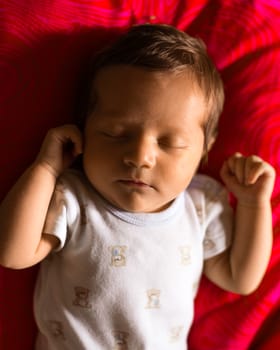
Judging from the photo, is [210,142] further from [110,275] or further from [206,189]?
[110,275]

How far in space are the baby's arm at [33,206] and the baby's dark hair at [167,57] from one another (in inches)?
4.0

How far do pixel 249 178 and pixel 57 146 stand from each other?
17.5 inches

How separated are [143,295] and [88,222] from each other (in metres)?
0.20

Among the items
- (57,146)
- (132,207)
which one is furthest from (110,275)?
(57,146)

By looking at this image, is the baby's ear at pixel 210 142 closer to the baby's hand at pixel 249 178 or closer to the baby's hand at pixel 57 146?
the baby's hand at pixel 249 178

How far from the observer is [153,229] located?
114 cm

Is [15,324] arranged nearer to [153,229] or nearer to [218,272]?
[153,229]

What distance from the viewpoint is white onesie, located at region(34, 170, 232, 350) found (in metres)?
1.09

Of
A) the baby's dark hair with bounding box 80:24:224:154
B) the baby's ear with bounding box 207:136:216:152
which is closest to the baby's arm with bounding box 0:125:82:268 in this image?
the baby's dark hair with bounding box 80:24:224:154

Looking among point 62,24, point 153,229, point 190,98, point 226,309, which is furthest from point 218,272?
point 62,24

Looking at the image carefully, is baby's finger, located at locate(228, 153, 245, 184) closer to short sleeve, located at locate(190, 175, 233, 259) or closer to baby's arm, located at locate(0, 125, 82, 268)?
short sleeve, located at locate(190, 175, 233, 259)

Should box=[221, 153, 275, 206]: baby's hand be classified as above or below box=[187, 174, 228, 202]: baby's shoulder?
above

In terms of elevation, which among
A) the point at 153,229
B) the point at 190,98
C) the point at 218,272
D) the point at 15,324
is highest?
the point at 190,98

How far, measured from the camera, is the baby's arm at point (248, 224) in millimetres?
1185
